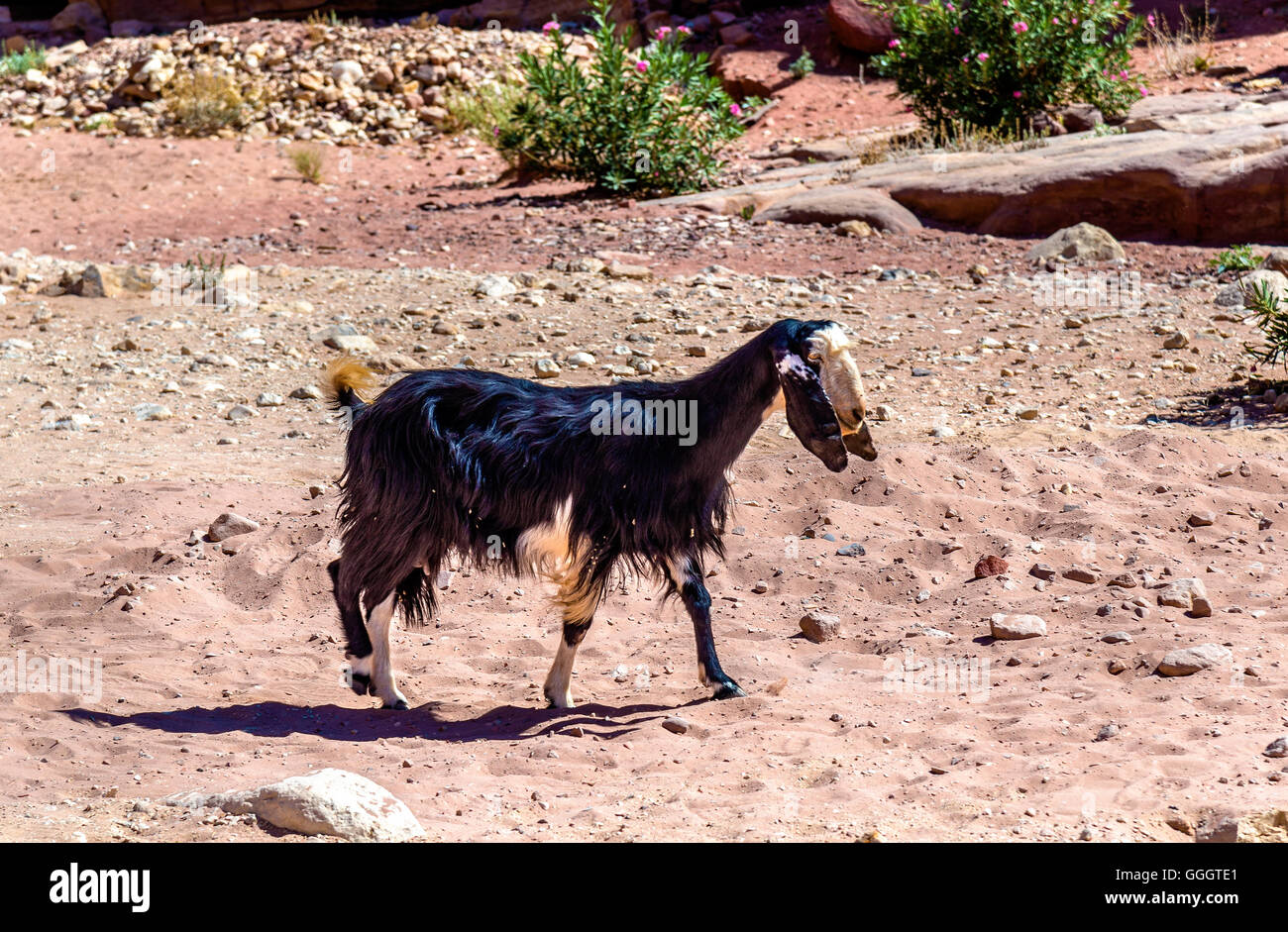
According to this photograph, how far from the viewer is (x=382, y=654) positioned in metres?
5.32

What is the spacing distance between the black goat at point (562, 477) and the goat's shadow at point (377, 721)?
0.56 feet

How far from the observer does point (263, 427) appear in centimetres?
855

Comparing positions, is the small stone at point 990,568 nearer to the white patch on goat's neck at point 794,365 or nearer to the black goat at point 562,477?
the black goat at point 562,477

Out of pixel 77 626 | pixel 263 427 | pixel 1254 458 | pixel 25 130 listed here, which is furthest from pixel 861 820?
pixel 25 130

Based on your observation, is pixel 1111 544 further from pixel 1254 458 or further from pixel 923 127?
pixel 923 127

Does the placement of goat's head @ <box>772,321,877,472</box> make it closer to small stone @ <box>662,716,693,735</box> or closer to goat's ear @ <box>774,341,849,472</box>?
goat's ear @ <box>774,341,849,472</box>

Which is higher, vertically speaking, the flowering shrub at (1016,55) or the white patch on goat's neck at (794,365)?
the flowering shrub at (1016,55)

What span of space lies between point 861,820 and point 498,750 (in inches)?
53.1

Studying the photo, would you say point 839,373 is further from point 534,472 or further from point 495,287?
point 495,287

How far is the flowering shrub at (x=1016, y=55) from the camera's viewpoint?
15.2m

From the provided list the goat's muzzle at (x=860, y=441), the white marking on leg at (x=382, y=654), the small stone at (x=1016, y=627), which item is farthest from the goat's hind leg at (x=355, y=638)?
the small stone at (x=1016, y=627)

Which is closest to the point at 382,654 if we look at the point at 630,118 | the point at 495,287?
the point at 495,287

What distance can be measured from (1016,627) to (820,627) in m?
0.80

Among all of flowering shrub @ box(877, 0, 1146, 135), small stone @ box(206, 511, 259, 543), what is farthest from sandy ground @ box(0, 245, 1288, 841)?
flowering shrub @ box(877, 0, 1146, 135)
